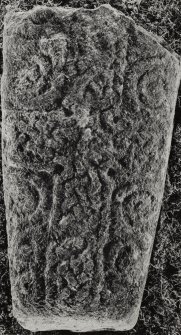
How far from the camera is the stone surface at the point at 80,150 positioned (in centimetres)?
228

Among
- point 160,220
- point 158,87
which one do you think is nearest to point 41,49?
point 158,87

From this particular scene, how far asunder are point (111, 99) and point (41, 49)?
36 centimetres

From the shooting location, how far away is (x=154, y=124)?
7.68ft

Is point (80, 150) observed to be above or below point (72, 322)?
above

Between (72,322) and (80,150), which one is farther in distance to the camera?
(72,322)

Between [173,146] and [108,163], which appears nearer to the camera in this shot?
[108,163]

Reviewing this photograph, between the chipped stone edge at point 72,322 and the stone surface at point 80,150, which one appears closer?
the stone surface at point 80,150

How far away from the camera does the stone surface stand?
2275mm

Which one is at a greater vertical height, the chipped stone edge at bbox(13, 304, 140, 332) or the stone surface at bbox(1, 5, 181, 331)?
the stone surface at bbox(1, 5, 181, 331)

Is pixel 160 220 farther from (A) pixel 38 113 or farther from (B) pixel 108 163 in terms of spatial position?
(A) pixel 38 113

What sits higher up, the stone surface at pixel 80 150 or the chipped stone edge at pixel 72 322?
the stone surface at pixel 80 150

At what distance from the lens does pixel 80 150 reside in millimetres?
2285

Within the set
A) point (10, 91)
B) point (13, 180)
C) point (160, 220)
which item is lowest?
point (160, 220)

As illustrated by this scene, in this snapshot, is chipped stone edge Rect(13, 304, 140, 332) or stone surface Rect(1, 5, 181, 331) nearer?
stone surface Rect(1, 5, 181, 331)
